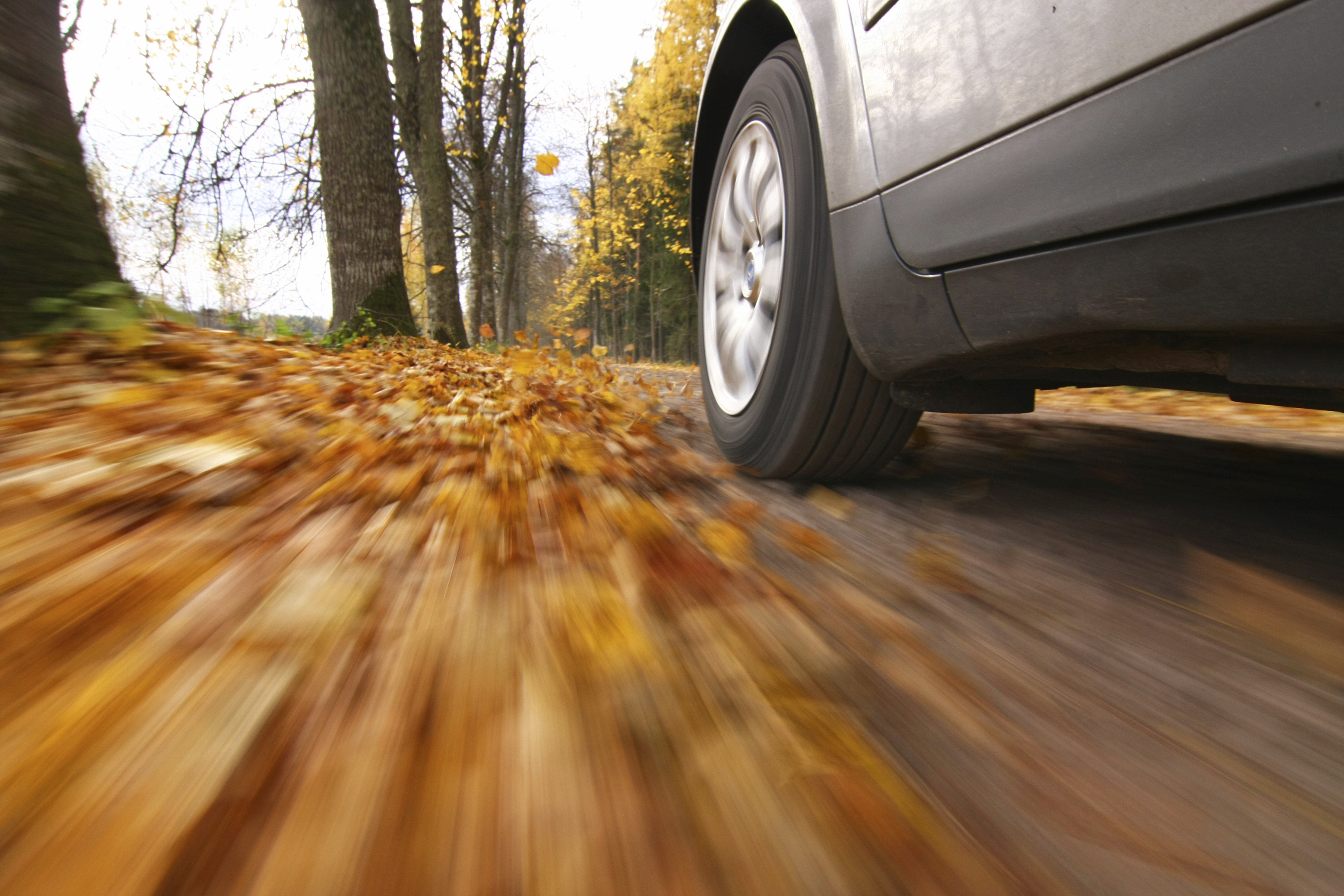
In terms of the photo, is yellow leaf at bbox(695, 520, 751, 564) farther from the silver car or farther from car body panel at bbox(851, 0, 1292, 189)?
car body panel at bbox(851, 0, 1292, 189)

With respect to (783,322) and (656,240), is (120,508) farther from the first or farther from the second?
(656,240)

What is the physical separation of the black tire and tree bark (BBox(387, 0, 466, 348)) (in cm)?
810

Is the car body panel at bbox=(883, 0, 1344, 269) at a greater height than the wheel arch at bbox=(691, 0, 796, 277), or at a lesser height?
lesser

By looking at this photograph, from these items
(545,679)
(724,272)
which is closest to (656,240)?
(724,272)

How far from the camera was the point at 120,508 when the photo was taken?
1.38 metres

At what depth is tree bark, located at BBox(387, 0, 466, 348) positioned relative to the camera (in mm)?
9625

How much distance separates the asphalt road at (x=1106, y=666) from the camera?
0.72 m

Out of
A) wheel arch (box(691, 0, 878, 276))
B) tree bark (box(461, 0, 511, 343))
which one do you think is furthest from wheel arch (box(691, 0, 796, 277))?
tree bark (box(461, 0, 511, 343))

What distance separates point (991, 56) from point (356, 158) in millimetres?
6724

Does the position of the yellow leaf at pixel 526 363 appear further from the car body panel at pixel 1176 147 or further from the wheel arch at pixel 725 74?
the car body panel at pixel 1176 147

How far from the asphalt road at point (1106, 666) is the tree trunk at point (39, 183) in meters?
2.89

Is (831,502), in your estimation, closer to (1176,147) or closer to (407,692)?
(1176,147)

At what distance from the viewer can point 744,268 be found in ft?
8.25

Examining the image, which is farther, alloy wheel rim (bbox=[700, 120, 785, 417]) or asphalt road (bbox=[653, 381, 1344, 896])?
alloy wheel rim (bbox=[700, 120, 785, 417])
